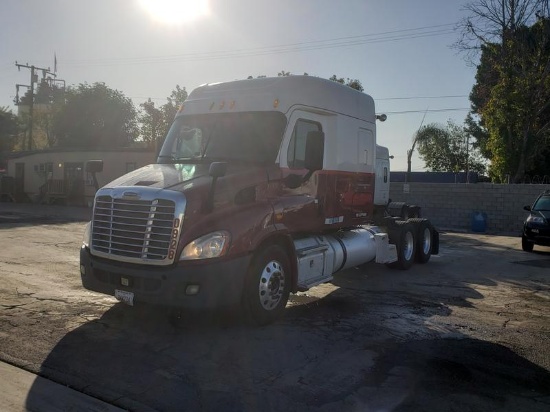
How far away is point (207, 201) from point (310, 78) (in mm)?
2800

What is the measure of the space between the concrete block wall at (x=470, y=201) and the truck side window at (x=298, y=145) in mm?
16923

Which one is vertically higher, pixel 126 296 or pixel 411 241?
pixel 411 241

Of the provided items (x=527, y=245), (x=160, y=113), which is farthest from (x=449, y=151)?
(x=527, y=245)

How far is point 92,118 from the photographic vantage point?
5466 centimetres

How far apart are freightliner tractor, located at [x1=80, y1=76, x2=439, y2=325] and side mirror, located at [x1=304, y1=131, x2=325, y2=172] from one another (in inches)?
0.6

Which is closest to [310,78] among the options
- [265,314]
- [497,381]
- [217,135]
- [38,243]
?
[217,135]

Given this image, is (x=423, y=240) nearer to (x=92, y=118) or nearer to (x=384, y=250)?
(x=384, y=250)

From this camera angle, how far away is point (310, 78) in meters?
7.46

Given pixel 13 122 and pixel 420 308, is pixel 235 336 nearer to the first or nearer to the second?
pixel 420 308

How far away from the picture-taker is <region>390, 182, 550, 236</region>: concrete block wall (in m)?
21.4

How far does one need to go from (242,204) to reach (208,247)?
0.75m

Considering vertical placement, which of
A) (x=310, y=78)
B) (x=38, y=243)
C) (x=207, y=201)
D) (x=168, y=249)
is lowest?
(x=38, y=243)

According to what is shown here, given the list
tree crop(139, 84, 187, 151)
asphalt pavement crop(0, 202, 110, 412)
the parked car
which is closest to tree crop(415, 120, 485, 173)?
tree crop(139, 84, 187, 151)

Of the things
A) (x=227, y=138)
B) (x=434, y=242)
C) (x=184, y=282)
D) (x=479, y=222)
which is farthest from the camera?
(x=479, y=222)
